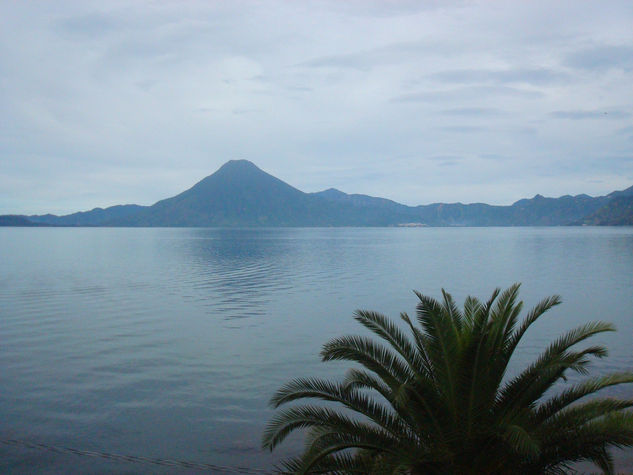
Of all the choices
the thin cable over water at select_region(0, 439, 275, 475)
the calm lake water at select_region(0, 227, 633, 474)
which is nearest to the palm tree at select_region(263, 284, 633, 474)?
the thin cable over water at select_region(0, 439, 275, 475)

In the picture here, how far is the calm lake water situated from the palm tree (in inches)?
193

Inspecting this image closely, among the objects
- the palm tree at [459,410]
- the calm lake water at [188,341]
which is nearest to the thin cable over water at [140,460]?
the calm lake water at [188,341]

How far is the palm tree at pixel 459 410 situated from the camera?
798cm

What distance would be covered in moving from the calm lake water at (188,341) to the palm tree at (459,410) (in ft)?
16.1

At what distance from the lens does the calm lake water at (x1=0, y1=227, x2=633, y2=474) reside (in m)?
14.0

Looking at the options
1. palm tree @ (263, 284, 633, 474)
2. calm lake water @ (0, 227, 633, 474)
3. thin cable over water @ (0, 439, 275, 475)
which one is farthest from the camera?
calm lake water @ (0, 227, 633, 474)

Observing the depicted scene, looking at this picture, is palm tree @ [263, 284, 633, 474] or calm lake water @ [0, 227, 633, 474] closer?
palm tree @ [263, 284, 633, 474]

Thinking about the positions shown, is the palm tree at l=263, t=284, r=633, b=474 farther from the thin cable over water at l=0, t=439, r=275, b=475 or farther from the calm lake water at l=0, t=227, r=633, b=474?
the calm lake water at l=0, t=227, r=633, b=474

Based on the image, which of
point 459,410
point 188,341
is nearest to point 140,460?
point 459,410

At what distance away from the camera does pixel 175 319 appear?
30.6m

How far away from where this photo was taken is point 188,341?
25047 millimetres

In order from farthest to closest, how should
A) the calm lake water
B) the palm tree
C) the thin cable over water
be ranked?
the calm lake water, the thin cable over water, the palm tree

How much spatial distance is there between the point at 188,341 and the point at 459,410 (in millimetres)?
18619

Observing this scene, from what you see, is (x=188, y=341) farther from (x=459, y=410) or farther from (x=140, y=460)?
(x=459, y=410)
